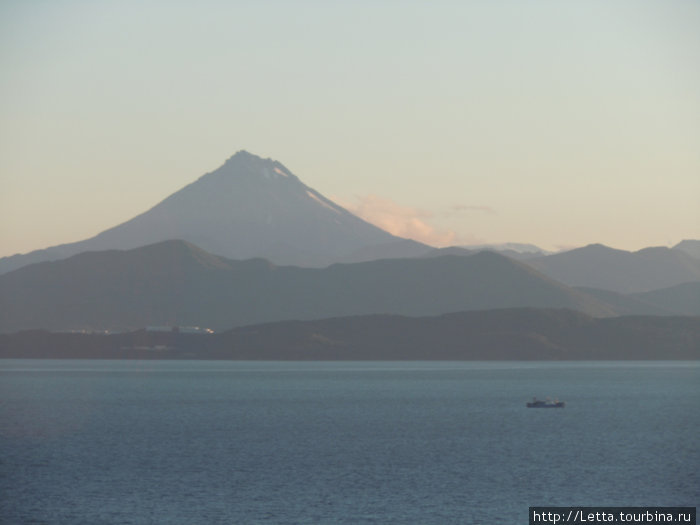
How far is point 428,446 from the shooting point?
130m

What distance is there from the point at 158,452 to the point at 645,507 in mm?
56118

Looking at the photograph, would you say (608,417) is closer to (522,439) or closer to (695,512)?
(522,439)

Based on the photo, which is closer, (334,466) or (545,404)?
(334,466)

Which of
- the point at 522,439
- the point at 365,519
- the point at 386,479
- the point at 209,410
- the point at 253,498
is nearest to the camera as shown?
the point at 365,519

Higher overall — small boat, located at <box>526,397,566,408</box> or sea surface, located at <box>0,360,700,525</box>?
small boat, located at <box>526,397,566,408</box>

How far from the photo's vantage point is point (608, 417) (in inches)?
6905

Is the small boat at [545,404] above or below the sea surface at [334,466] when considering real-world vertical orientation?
above

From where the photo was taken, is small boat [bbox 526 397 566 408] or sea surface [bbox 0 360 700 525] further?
small boat [bbox 526 397 566 408]

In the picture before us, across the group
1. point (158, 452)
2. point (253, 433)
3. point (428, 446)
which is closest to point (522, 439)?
point (428, 446)

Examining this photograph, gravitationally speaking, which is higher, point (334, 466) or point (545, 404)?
point (545, 404)

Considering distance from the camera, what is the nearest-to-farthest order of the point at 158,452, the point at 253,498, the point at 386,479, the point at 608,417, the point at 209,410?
the point at 253,498
the point at 386,479
the point at 158,452
the point at 608,417
the point at 209,410

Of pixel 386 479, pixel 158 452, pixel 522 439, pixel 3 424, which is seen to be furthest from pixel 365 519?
pixel 3 424

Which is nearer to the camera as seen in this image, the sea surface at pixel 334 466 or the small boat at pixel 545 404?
the sea surface at pixel 334 466

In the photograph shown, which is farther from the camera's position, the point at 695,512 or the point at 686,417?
the point at 686,417
